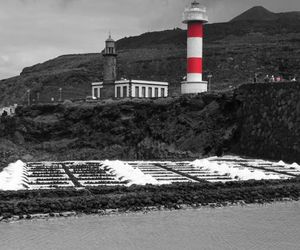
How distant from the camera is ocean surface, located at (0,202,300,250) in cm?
814

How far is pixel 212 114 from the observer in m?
26.7

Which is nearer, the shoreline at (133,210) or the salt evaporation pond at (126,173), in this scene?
the shoreline at (133,210)

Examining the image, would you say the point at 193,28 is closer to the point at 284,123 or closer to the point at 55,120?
the point at 55,120

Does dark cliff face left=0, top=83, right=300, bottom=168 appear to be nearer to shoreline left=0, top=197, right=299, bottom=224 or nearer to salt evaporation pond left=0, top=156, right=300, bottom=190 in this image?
salt evaporation pond left=0, top=156, right=300, bottom=190

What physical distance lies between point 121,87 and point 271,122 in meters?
20.4

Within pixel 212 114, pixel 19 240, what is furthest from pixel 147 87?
pixel 19 240

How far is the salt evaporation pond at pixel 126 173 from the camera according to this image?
13034 millimetres

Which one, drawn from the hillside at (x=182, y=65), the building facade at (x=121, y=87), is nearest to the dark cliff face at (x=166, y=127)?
the building facade at (x=121, y=87)

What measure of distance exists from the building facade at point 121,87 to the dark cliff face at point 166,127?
6551mm

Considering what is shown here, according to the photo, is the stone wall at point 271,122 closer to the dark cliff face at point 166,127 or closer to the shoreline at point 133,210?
the dark cliff face at point 166,127

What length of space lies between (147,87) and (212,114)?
13937mm

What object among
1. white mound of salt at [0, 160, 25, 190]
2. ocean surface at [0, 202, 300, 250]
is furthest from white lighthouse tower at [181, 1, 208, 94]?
ocean surface at [0, 202, 300, 250]

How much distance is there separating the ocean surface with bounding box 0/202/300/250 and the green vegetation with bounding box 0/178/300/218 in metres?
0.43

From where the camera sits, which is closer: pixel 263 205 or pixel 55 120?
pixel 263 205
